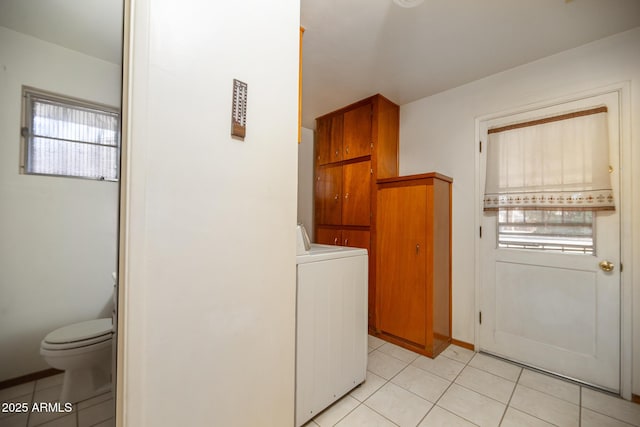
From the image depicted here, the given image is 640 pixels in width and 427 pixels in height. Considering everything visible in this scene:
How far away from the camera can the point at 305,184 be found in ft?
12.4

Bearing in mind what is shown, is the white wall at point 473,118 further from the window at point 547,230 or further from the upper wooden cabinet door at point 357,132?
the upper wooden cabinet door at point 357,132

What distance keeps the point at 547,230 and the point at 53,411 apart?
309cm

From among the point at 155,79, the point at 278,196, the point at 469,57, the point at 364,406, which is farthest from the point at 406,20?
the point at 364,406

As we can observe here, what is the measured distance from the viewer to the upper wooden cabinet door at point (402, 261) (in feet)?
7.41

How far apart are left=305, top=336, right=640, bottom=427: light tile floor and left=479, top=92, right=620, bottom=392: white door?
0.55 feet

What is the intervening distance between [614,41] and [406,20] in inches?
61.2

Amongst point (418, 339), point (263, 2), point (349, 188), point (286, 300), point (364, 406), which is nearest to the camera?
point (263, 2)

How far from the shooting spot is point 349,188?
115 inches

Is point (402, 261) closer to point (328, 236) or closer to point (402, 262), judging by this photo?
point (402, 262)

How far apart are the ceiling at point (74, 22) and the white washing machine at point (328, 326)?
3.78 feet

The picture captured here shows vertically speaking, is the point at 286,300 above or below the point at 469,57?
below

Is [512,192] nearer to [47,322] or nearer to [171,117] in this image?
[171,117]

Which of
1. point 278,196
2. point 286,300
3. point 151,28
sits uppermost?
point 151,28

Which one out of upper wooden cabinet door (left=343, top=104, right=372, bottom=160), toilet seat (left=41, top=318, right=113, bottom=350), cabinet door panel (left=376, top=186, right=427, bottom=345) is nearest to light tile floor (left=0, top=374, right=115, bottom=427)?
toilet seat (left=41, top=318, right=113, bottom=350)
